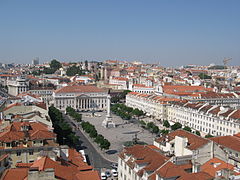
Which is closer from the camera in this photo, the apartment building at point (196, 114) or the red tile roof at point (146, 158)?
the red tile roof at point (146, 158)

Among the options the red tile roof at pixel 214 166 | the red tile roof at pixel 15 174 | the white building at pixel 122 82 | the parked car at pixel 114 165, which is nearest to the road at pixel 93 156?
the parked car at pixel 114 165

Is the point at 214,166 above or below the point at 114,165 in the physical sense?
above

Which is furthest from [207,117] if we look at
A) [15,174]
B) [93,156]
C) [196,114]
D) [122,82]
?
[122,82]

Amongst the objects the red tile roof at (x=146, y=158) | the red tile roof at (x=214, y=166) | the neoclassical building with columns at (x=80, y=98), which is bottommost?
the neoclassical building with columns at (x=80, y=98)

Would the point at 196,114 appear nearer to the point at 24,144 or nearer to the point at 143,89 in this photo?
the point at 24,144

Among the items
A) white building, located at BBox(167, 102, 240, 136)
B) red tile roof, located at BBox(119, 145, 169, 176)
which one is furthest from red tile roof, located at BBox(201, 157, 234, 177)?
white building, located at BBox(167, 102, 240, 136)

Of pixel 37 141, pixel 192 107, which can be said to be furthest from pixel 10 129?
pixel 192 107

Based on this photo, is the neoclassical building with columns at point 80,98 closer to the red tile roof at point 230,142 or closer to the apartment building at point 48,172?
the red tile roof at point 230,142

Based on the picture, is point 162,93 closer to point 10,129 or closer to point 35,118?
point 35,118
